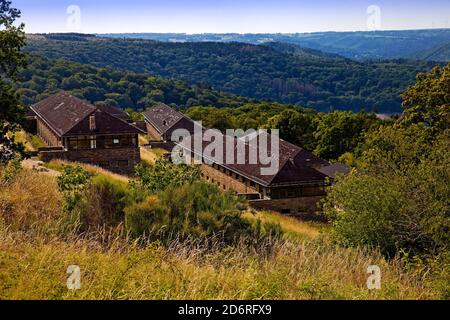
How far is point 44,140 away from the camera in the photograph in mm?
51906

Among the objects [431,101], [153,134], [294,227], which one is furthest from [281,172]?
[153,134]

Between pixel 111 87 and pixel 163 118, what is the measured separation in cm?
9345

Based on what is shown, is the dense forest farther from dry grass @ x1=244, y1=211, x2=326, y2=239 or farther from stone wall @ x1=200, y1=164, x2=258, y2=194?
dry grass @ x1=244, y1=211, x2=326, y2=239

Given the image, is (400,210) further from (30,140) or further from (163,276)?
(30,140)

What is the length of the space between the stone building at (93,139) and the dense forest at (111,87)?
86.9 metres

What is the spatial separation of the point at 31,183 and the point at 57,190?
2.46ft

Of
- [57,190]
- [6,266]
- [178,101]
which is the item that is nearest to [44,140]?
[57,190]

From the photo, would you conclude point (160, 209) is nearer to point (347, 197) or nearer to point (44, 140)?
point (347, 197)

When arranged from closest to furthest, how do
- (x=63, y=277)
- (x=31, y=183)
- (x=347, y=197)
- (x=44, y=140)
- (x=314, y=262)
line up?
1. (x=63, y=277)
2. (x=314, y=262)
3. (x=31, y=183)
4. (x=347, y=197)
5. (x=44, y=140)

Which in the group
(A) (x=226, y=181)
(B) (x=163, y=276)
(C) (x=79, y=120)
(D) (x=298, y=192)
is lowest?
(A) (x=226, y=181)

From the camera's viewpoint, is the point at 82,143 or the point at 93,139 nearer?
the point at 82,143

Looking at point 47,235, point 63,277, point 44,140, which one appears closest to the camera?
point 63,277

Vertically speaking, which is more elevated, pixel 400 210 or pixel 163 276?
pixel 163 276

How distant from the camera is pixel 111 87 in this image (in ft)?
506
